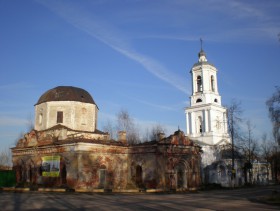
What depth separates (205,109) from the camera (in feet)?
180

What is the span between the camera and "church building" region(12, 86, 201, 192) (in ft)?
116

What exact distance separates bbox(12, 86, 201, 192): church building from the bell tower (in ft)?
46.9

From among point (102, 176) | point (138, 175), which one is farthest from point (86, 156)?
point (138, 175)

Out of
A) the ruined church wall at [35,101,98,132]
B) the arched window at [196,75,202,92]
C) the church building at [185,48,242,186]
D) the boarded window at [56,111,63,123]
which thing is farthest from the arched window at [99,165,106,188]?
the arched window at [196,75,202,92]

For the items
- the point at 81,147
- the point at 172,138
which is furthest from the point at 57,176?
the point at 172,138

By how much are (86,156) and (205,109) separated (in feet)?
86.2

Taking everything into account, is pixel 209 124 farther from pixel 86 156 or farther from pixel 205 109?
pixel 86 156

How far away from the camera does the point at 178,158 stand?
3831 cm

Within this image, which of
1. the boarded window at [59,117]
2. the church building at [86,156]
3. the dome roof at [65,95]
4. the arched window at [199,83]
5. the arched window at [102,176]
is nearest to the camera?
the church building at [86,156]

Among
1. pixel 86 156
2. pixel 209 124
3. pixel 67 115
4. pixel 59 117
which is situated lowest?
pixel 86 156

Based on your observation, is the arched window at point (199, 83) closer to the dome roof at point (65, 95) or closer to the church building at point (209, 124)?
the church building at point (209, 124)

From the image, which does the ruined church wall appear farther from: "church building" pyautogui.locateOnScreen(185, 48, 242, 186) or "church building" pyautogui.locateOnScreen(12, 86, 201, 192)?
"church building" pyautogui.locateOnScreen(185, 48, 242, 186)

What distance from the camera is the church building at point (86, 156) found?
3525 cm

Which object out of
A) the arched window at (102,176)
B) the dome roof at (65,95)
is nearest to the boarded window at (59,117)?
the dome roof at (65,95)
